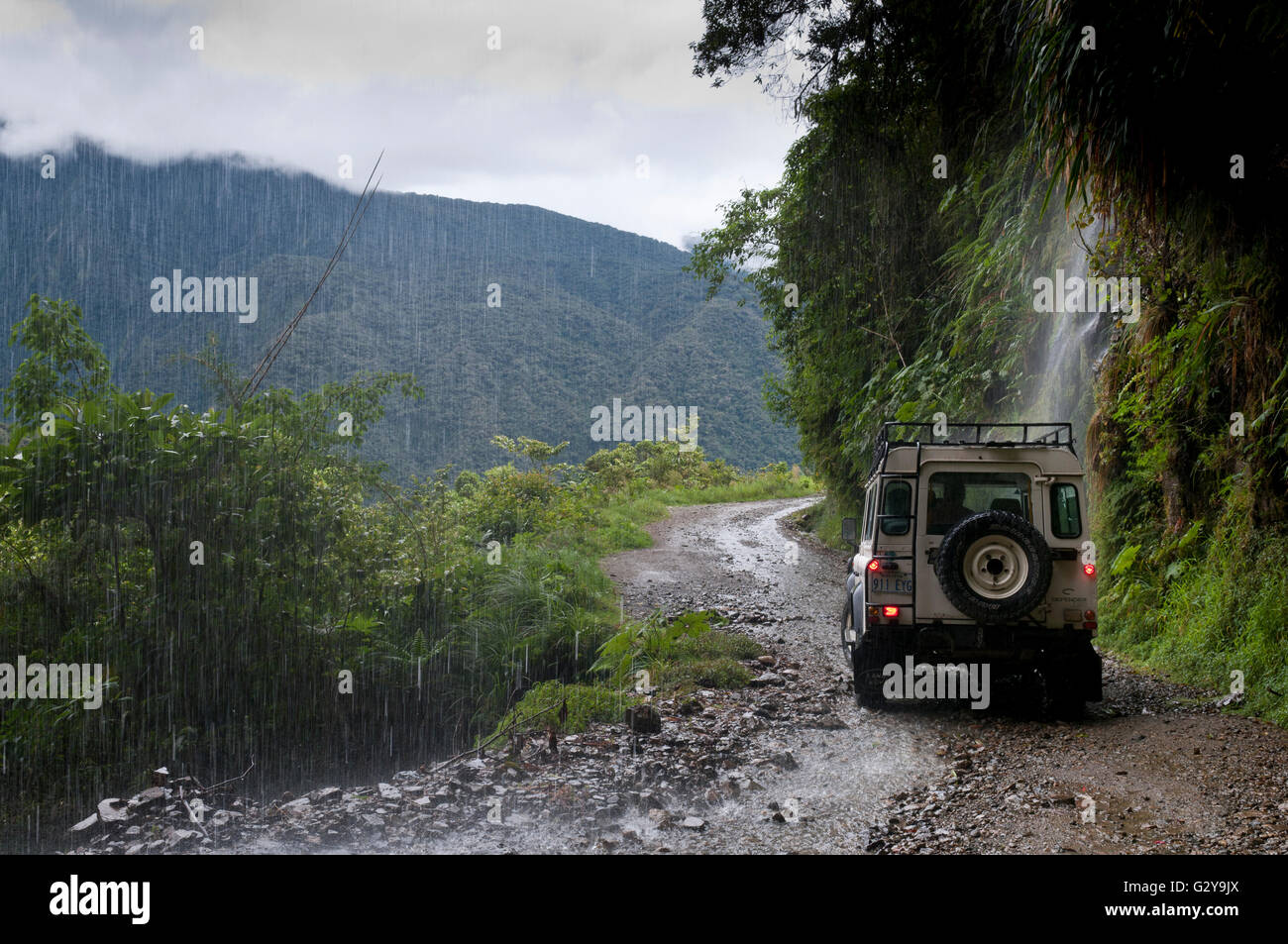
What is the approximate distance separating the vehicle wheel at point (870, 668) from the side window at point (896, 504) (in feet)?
2.87

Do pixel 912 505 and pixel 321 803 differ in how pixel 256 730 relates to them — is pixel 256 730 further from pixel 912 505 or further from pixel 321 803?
pixel 912 505

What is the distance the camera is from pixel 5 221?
38781mm

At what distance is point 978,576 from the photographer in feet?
20.2

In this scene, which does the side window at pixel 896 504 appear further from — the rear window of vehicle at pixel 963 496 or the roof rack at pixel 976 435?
the roof rack at pixel 976 435

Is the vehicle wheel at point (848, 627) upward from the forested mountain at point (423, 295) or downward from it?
downward

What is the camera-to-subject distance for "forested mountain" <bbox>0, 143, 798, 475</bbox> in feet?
156

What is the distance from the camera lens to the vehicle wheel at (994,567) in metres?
5.97

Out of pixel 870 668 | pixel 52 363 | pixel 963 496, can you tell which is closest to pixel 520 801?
pixel 870 668

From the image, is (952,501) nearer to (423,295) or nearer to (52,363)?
(52,363)

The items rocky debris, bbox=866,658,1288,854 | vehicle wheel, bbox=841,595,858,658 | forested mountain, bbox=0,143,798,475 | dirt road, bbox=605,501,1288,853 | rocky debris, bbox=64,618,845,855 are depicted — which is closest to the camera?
rocky debris, bbox=866,658,1288,854

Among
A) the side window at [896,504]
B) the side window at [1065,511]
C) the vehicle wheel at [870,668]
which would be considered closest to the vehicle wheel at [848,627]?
the vehicle wheel at [870,668]

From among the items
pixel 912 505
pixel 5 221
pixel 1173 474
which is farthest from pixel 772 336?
pixel 5 221

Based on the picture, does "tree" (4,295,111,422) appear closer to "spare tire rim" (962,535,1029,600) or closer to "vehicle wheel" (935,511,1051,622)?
"vehicle wheel" (935,511,1051,622)

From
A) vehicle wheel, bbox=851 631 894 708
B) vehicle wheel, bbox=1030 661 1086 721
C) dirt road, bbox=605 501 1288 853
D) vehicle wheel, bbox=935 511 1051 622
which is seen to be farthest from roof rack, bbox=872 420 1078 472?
dirt road, bbox=605 501 1288 853
